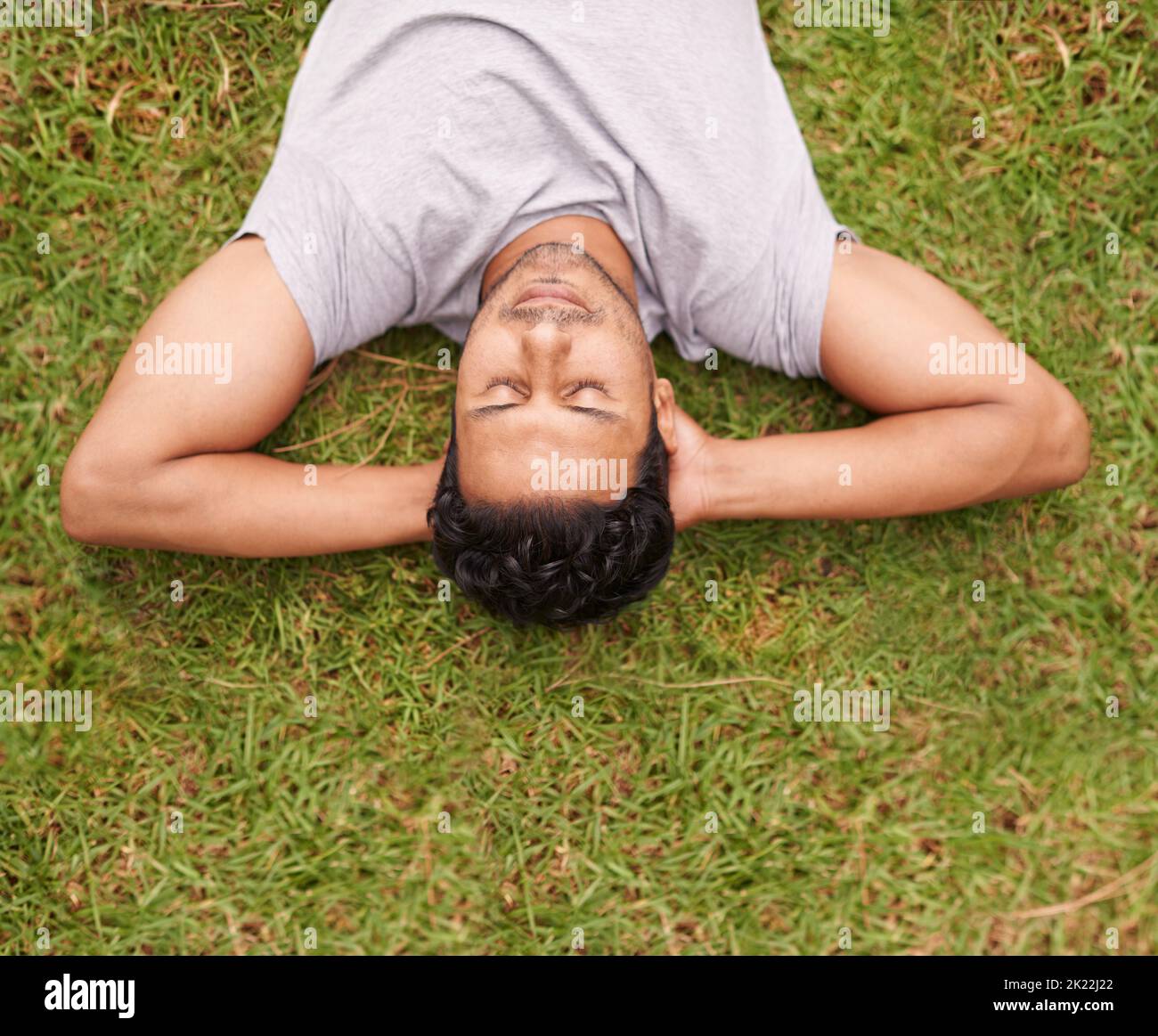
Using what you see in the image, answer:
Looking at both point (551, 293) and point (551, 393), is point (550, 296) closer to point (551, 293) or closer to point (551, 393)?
point (551, 293)

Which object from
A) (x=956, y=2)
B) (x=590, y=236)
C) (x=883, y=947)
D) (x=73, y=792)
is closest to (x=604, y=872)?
(x=883, y=947)

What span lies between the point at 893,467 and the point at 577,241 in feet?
3.86

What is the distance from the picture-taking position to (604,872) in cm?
299

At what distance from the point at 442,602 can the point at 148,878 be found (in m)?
1.36

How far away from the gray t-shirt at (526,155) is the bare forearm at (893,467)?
37cm

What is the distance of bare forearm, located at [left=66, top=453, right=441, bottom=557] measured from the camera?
261cm

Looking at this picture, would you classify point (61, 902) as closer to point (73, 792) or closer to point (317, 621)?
point (73, 792)

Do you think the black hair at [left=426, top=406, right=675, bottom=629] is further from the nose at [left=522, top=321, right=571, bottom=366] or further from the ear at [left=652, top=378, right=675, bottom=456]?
the nose at [left=522, top=321, right=571, bottom=366]

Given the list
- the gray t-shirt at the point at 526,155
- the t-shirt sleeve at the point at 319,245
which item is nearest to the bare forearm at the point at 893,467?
the gray t-shirt at the point at 526,155

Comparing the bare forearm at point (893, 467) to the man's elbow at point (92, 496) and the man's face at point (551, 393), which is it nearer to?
the man's face at point (551, 393)

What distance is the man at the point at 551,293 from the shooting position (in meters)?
2.48

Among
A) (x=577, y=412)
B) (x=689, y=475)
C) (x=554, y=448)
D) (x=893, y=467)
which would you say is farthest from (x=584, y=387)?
(x=893, y=467)

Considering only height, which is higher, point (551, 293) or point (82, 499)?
point (551, 293)

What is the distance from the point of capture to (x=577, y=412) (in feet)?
7.09
